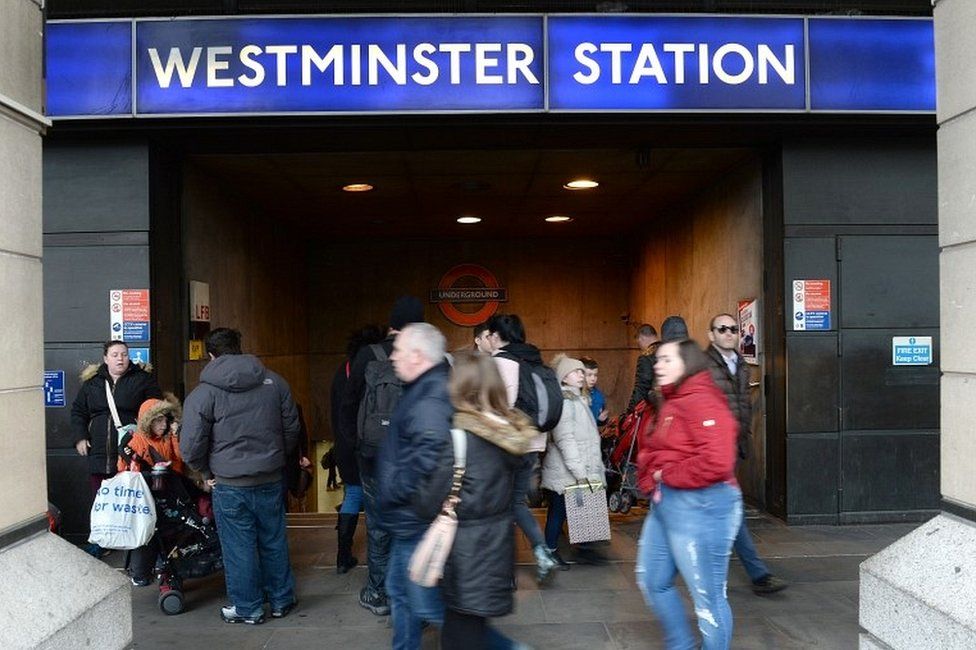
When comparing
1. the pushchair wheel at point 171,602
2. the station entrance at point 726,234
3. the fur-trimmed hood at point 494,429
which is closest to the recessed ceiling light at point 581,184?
the station entrance at point 726,234

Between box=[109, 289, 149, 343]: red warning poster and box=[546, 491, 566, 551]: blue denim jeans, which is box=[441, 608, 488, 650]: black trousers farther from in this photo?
box=[109, 289, 149, 343]: red warning poster

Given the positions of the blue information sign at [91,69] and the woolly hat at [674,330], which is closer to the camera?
the woolly hat at [674,330]

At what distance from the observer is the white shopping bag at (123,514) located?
4.98 meters

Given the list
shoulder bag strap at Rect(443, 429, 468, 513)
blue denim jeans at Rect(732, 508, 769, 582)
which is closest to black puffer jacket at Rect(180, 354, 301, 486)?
shoulder bag strap at Rect(443, 429, 468, 513)

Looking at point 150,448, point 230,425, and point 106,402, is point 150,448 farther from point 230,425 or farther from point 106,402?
point 106,402

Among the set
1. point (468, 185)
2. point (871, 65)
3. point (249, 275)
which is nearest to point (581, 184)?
point (468, 185)

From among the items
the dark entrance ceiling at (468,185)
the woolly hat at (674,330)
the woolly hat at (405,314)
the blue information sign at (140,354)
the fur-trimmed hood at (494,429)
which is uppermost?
the dark entrance ceiling at (468,185)

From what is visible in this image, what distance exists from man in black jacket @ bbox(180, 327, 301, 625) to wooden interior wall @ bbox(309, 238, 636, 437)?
9189 mm

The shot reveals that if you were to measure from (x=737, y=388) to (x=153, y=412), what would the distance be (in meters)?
3.72

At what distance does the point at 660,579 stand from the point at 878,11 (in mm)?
5756

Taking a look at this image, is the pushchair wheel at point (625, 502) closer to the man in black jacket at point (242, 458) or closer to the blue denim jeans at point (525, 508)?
the blue denim jeans at point (525, 508)

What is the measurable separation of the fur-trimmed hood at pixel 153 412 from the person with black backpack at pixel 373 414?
1.11 metres

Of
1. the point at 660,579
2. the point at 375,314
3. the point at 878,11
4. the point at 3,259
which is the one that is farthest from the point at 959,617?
the point at 375,314

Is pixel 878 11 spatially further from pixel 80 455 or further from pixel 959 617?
pixel 80 455
